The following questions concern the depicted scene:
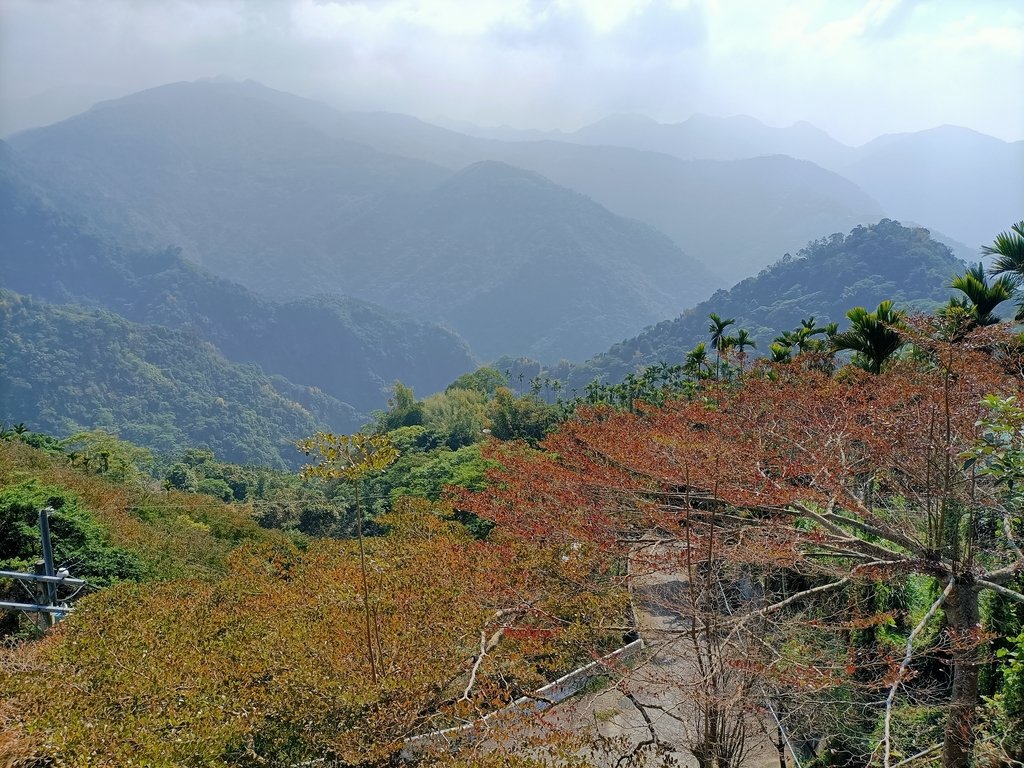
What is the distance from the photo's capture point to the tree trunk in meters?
6.73

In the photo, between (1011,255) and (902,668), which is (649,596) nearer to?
(902,668)

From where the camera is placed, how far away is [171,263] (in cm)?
17400

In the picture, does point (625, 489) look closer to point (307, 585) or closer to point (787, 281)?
point (307, 585)

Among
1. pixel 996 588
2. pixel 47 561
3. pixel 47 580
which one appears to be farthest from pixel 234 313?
pixel 996 588

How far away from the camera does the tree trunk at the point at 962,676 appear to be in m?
6.73

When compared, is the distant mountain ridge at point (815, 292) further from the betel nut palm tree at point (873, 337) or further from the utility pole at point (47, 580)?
the utility pole at point (47, 580)

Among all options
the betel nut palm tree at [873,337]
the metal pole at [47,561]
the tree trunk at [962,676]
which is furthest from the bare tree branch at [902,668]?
A: the metal pole at [47,561]

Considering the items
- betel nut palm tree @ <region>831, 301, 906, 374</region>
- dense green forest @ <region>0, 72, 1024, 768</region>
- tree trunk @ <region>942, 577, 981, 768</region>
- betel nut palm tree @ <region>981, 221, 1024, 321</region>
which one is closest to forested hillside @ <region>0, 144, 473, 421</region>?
dense green forest @ <region>0, 72, 1024, 768</region>

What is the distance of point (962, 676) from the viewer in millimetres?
7078

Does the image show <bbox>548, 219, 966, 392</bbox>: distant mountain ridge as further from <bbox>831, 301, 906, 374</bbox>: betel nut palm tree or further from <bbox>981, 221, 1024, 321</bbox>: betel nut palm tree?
<bbox>981, 221, 1024, 321</bbox>: betel nut palm tree

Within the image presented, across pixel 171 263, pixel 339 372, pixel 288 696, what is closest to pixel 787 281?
pixel 339 372

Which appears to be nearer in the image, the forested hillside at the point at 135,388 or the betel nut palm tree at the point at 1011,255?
the betel nut palm tree at the point at 1011,255

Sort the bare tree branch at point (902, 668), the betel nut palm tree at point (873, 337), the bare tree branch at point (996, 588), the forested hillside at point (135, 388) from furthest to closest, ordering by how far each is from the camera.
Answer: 1. the forested hillside at point (135, 388)
2. the betel nut palm tree at point (873, 337)
3. the bare tree branch at point (996, 588)
4. the bare tree branch at point (902, 668)

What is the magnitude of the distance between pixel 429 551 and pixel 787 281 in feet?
397
